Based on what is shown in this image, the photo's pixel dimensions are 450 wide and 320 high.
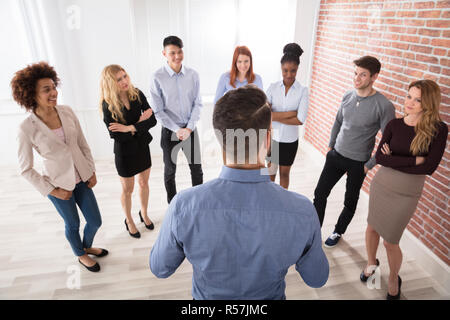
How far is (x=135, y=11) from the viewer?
404cm

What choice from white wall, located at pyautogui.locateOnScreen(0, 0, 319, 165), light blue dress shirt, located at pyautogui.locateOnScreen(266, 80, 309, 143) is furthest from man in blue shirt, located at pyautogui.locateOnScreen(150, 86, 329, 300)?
white wall, located at pyautogui.locateOnScreen(0, 0, 319, 165)

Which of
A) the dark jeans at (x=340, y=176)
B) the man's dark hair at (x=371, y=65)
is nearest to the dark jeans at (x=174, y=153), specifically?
the dark jeans at (x=340, y=176)

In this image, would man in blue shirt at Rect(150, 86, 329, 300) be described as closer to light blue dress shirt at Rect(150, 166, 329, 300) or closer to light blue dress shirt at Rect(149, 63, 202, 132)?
light blue dress shirt at Rect(150, 166, 329, 300)

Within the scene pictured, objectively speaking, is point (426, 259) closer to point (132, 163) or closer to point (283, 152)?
point (283, 152)

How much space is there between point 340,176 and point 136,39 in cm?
337

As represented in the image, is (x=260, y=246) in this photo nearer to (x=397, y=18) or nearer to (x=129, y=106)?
(x=129, y=106)

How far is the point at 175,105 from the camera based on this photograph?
2887mm

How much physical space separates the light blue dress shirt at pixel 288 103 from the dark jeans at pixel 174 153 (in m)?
0.84

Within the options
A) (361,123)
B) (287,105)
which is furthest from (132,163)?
(361,123)

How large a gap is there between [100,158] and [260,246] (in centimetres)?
417

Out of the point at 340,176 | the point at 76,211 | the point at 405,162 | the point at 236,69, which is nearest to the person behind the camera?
the point at 405,162

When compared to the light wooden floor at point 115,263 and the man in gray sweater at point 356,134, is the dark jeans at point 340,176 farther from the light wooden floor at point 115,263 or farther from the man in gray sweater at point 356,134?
the light wooden floor at point 115,263

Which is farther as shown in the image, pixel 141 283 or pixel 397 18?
pixel 397 18
